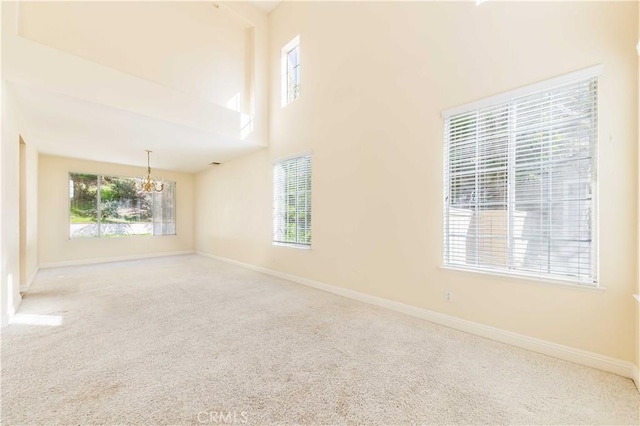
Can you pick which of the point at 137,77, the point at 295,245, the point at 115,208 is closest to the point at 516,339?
the point at 295,245

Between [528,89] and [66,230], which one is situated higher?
[528,89]

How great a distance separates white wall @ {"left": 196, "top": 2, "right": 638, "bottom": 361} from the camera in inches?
80.4

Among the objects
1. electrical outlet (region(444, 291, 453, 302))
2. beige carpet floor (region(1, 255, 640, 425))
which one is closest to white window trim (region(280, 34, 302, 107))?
beige carpet floor (region(1, 255, 640, 425))

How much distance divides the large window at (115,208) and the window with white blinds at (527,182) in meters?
8.16

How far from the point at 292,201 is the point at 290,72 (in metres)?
2.73

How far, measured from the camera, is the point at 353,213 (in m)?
3.90

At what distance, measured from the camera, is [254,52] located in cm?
538

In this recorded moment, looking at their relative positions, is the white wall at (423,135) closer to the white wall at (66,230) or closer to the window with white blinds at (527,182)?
the window with white blinds at (527,182)

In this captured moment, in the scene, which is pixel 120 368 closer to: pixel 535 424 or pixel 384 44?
pixel 535 424

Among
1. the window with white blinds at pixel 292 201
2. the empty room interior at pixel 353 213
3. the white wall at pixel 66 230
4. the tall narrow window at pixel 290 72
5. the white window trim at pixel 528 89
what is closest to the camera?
the empty room interior at pixel 353 213

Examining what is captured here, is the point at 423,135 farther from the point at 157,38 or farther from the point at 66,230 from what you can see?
the point at 66,230

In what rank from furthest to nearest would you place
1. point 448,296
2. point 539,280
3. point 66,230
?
point 66,230 → point 448,296 → point 539,280

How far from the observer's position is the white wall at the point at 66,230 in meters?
5.99

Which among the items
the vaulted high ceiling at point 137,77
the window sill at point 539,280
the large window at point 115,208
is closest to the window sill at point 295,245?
the vaulted high ceiling at point 137,77
